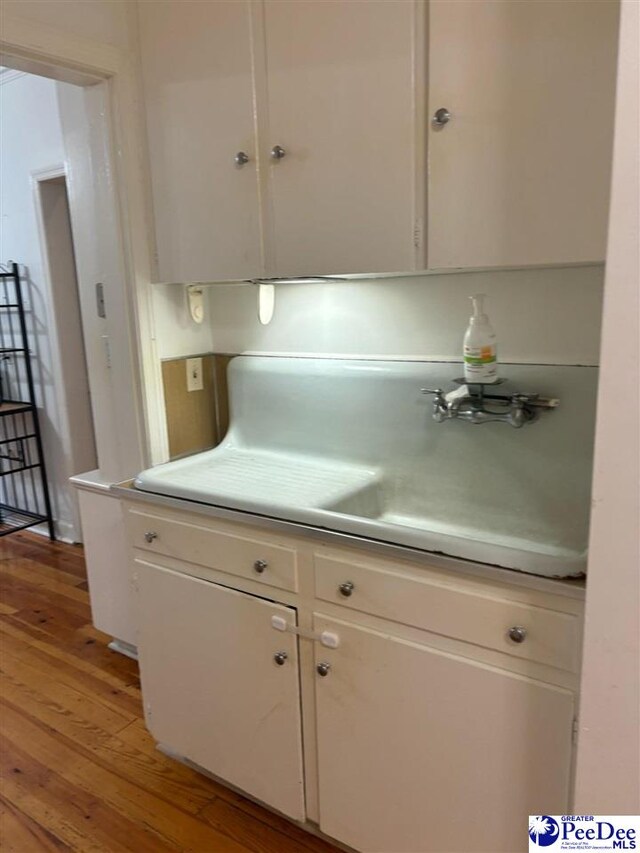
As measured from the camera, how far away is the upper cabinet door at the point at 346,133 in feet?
4.48

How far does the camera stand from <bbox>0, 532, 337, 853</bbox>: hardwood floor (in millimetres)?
1691

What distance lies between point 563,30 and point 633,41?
36 cm

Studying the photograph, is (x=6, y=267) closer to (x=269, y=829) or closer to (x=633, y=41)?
(x=269, y=829)

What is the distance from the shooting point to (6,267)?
12.0 ft

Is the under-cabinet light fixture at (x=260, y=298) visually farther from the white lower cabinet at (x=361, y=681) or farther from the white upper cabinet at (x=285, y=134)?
the white lower cabinet at (x=361, y=681)

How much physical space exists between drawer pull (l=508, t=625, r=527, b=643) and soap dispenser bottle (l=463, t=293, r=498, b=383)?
60cm

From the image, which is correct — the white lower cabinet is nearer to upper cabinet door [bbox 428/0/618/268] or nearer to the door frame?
the door frame

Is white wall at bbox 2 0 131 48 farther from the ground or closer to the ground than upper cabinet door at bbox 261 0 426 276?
farther from the ground

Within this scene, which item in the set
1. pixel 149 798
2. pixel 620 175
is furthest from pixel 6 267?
pixel 620 175

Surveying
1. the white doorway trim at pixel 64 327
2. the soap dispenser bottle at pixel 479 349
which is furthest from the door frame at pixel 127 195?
the white doorway trim at pixel 64 327

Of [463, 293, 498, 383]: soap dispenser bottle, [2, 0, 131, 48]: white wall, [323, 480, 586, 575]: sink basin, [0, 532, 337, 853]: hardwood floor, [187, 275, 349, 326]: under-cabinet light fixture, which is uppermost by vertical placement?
[2, 0, 131, 48]: white wall

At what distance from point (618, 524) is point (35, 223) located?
11.0 ft

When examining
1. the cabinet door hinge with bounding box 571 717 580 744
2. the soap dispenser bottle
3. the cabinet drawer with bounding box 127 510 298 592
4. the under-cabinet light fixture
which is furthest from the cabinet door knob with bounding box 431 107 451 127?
the cabinet door hinge with bounding box 571 717 580 744

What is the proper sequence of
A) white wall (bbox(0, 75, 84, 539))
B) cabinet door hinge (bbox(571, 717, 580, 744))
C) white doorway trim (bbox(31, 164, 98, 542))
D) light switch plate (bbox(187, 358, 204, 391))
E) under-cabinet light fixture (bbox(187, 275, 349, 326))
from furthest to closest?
white doorway trim (bbox(31, 164, 98, 542)) < white wall (bbox(0, 75, 84, 539)) < light switch plate (bbox(187, 358, 204, 391)) < under-cabinet light fixture (bbox(187, 275, 349, 326)) < cabinet door hinge (bbox(571, 717, 580, 744))
